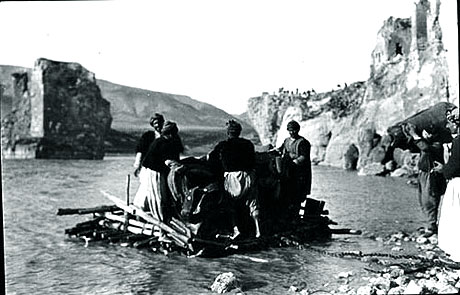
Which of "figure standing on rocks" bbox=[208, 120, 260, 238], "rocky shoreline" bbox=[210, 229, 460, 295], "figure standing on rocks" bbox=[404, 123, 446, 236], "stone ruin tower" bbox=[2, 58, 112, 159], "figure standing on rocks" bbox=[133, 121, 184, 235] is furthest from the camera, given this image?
"stone ruin tower" bbox=[2, 58, 112, 159]

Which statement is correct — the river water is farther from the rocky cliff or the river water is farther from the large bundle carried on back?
the rocky cliff

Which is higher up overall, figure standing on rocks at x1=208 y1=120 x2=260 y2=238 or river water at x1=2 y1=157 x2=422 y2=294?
figure standing on rocks at x1=208 y1=120 x2=260 y2=238

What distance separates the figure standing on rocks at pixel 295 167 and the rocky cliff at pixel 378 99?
22.8 m

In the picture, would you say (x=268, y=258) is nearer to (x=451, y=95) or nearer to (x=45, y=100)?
(x=451, y=95)

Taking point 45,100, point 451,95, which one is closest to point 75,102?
point 45,100

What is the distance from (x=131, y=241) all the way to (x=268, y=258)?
289 cm

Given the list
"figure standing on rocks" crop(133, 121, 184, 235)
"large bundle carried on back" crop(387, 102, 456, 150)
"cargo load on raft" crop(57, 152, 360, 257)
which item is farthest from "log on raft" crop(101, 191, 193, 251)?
"large bundle carried on back" crop(387, 102, 456, 150)

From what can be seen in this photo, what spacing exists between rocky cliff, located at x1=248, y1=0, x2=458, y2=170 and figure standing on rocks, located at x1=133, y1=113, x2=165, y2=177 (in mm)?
23436

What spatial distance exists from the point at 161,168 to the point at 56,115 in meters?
66.8

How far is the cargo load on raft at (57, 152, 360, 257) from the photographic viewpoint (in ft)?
32.6

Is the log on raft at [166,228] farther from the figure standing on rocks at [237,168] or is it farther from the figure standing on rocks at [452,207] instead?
the figure standing on rocks at [452,207]

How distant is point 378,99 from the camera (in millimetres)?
52375

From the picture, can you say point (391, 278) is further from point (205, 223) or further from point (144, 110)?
point (144, 110)

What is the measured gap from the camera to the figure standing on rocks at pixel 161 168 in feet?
33.5
